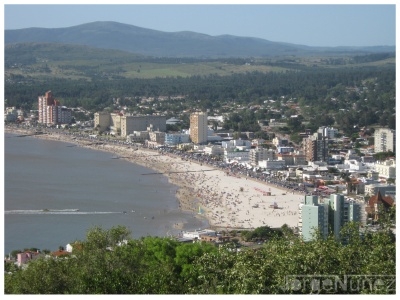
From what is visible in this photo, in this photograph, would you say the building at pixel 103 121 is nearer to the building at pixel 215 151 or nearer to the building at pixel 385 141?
the building at pixel 215 151

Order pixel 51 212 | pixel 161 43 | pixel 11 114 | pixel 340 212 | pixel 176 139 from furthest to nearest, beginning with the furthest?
pixel 161 43
pixel 11 114
pixel 176 139
pixel 51 212
pixel 340 212

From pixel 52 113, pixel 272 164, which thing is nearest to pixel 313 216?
pixel 272 164

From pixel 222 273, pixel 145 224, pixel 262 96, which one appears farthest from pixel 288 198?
pixel 262 96

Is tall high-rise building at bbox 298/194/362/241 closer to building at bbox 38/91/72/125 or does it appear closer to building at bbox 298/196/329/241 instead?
building at bbox 298/196/329/241

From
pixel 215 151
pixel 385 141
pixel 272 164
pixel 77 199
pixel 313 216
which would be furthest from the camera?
pixel 215 151

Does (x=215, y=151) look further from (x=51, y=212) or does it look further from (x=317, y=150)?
(x=51, y=212)

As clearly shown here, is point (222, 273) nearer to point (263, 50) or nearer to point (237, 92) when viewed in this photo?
point (237, 92)
